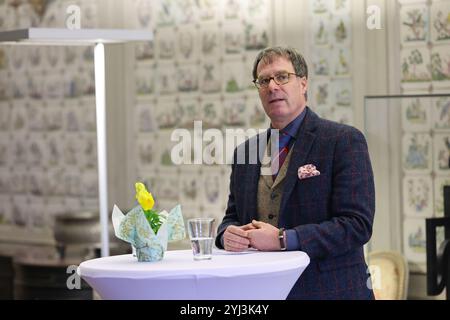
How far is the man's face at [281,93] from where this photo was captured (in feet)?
10.5

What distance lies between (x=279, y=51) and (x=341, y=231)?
609mm

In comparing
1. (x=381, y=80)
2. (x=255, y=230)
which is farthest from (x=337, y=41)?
(x=255, y=230)

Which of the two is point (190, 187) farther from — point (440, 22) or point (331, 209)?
point (331, 209)

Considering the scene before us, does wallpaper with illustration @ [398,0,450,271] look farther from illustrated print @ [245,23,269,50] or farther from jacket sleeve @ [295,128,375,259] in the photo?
jacket sleeve @ [295,128,375,259]

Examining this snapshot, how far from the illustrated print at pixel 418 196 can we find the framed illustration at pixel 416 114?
24cm

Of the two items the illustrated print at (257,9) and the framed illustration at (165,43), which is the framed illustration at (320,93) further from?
the framed illustration at (165,43)

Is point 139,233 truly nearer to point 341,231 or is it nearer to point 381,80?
point 341,231

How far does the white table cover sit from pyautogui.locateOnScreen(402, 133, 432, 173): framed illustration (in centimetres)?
220

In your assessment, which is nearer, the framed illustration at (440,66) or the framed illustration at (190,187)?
the framed illustration at (440,66)

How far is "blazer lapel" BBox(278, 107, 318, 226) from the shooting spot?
319cm

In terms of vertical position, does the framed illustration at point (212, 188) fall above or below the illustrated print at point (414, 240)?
above

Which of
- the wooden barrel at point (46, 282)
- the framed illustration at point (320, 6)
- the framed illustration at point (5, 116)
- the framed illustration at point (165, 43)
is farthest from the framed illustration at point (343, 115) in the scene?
the framed illustration at point (5, 116)

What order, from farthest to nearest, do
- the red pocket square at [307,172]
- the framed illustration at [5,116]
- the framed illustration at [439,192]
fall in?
the framed illustration at [5,116]
the framed illustration at [439,192]
the red pocket square at [307,172]

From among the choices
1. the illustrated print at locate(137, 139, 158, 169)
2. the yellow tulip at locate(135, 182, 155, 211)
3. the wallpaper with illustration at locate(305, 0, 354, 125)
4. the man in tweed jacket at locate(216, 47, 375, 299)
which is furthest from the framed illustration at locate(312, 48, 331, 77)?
the yellow tulip at locate(135, 182, 155, 211)
